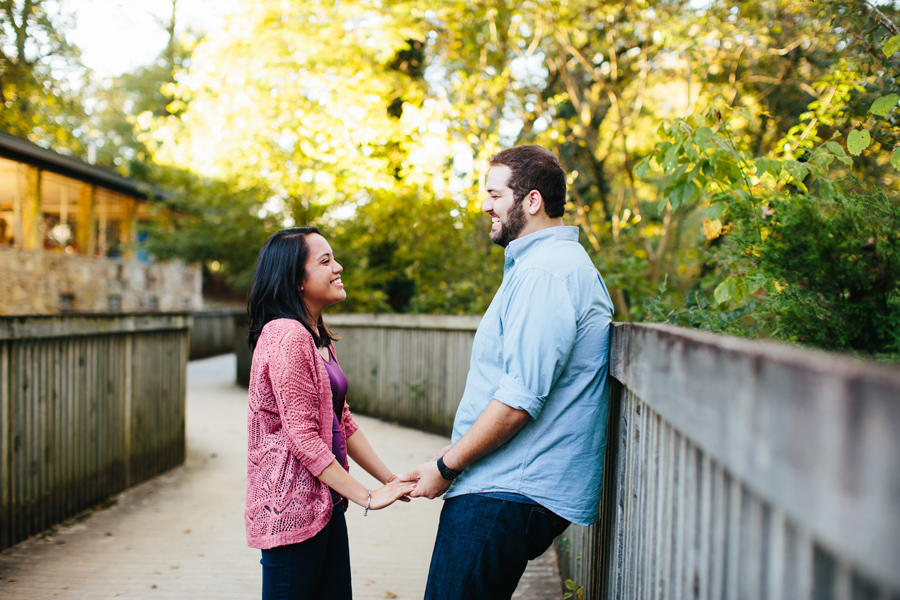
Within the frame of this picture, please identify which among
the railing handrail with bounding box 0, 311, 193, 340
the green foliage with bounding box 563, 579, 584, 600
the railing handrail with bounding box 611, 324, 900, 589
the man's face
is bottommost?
the green foliage with bounding box 563, 579, 584, 600

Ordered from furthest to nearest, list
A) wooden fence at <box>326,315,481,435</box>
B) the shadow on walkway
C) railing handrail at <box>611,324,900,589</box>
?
wooden fence at <box>326,315,481,435</box> < the shadow on walkway < railing handrail at <box>611,324,900,589</box>

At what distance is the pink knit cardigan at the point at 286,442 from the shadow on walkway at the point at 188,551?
207cm

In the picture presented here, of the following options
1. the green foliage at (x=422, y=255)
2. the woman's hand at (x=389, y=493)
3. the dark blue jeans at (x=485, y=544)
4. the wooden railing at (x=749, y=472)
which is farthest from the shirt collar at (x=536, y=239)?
the green foliage at (x=422, y=255)

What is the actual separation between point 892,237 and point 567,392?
1.08 meters

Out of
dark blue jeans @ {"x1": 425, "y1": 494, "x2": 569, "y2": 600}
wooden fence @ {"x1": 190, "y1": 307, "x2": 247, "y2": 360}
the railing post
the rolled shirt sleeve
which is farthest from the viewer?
wooden fence @ {"x1": 190, "y1": 307, "x2": 247, "y2": 360}

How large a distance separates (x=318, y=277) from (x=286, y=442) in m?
0.66

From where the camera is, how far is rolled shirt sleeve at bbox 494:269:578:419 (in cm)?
195

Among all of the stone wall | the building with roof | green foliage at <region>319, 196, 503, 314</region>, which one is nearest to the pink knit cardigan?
green foliage at <region>319, 196, 503, 314</region>

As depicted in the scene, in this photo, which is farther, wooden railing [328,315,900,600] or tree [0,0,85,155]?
tree [0,0,85,155]

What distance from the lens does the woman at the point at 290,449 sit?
2293 mm

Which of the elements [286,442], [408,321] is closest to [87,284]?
[408,321]

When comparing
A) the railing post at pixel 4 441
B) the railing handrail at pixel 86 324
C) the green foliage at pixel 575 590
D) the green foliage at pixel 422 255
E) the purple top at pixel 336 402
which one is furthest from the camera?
the green foliage at pixel 422 255

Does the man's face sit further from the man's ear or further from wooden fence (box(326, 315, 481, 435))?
wooden fence (box(326, 315, 481, 435))

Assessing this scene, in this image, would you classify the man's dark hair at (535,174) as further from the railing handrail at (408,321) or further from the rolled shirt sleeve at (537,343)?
the railing handrail at (408,321)
